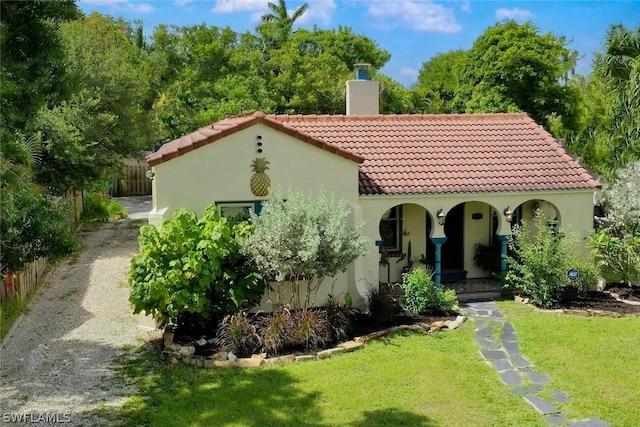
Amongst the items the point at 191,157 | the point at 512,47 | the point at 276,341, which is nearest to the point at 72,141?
the point at 191,157

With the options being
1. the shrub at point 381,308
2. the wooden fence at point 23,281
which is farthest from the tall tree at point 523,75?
the wooden fence at point 23,281

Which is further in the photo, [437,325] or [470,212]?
[470,212]

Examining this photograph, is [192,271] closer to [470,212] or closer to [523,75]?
[470,212]

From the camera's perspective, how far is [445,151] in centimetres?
1841

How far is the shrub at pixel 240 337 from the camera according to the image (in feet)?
43.0

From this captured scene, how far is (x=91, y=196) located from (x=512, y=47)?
24.0m

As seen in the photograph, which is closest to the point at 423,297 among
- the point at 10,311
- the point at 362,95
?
the point at 362,95

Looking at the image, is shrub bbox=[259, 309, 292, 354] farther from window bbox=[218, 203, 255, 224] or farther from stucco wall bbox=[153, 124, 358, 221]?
stucco wall bbox=[153, 124, 358, 221]

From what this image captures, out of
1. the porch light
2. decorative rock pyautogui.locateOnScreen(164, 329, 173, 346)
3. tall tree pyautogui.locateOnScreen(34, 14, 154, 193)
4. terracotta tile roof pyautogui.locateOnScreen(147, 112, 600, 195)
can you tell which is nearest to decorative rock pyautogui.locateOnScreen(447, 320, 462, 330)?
terracotta tile roof pyautogui.locateOnScreen(147, 112, 600, 195)

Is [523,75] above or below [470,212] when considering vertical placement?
above

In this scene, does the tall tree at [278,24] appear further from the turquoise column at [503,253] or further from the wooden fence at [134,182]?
the turquoise column at [503,253]

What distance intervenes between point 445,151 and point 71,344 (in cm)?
1150

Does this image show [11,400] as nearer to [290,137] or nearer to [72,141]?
[290,137]

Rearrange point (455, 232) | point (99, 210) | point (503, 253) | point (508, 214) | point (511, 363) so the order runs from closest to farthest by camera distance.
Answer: point (511, 363), point (508, 214), point (503, 253), point (455, 232), point (99, 210)
